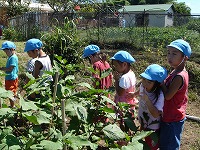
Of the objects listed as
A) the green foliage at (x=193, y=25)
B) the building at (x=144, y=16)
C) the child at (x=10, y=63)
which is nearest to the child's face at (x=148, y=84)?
the child at (x=10, y=63)

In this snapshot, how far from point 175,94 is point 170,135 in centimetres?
33

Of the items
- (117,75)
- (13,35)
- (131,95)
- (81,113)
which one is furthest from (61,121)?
(13,35)

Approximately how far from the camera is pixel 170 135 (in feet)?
8.02

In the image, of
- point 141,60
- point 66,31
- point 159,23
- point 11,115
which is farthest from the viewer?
point 159,23

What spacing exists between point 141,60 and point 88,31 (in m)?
3.51

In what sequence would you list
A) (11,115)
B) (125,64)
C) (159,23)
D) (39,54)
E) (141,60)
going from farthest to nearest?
(159,23)
(141,60)
(39,54)
(125,64)
(11,115)

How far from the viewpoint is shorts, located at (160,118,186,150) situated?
245cm

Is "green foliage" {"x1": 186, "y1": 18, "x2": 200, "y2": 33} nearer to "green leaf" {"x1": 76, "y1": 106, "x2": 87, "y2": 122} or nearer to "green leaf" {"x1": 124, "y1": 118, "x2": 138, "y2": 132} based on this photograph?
"green leaf" {"x1": 124, "y1": 118, "x2": 138, "y2": 132}

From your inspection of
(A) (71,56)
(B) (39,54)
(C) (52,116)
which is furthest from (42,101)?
(A) (71,56)

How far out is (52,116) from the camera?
139cm

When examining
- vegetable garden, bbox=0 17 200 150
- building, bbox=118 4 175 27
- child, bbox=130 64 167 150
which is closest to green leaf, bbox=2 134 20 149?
vegetable garden, bbox=0 17 200 150

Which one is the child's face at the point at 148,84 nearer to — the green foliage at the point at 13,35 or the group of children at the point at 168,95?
the group of children at the point at 168,95

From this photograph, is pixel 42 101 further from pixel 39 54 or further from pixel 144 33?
pixel 144 33

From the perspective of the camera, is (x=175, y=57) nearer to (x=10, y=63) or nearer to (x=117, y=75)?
(x=117, y=75)
